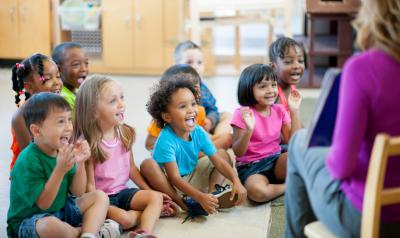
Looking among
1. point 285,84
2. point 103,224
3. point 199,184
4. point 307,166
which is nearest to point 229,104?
point 285,84

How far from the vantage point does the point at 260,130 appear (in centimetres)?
253

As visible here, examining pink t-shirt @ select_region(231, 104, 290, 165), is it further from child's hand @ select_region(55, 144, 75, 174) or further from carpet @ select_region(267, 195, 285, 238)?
child's hand @ select_region(55, 144, 75, 174)

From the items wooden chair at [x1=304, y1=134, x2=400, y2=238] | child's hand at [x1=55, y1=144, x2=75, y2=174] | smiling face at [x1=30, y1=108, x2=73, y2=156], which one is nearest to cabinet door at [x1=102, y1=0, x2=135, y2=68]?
smiling face at [x1=30, y1=108, x2=73, y2=156]

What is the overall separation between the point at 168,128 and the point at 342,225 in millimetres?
1094

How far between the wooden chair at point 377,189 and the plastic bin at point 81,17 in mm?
3646

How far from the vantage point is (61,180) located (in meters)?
1.92

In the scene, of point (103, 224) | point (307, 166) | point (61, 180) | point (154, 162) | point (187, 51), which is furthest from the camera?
point (187, 51)

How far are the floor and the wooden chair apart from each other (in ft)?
2.79

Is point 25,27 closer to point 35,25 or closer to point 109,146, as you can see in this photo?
point 35,25

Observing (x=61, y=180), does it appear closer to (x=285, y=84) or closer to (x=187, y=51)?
(x=285, y=84)

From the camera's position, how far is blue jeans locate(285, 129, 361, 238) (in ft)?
4.63

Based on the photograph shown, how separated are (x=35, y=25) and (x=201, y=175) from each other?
2765mm

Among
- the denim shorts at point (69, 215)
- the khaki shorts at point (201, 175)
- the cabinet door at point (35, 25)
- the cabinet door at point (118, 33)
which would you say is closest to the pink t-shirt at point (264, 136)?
the khaki shorts at point (201, 175)

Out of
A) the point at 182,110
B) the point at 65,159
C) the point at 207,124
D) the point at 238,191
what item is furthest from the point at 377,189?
the point at 207,124
